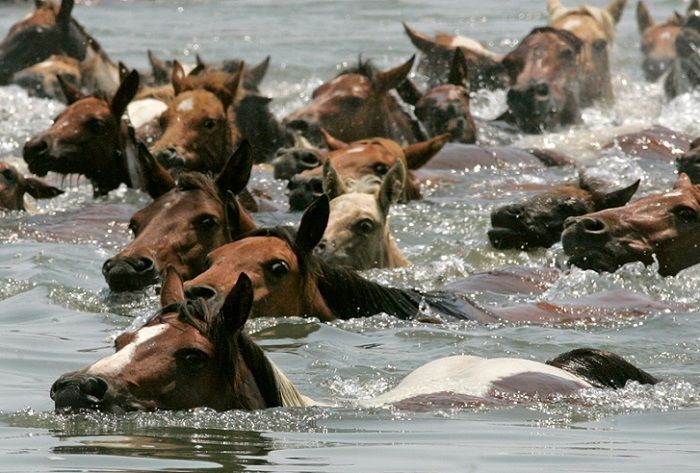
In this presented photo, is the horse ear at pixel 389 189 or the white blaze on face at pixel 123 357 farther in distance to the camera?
the horse ear at pixel 389 189

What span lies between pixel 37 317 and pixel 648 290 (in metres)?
3.55

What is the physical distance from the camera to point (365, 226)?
10672mm

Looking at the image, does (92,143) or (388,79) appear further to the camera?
(388,79)

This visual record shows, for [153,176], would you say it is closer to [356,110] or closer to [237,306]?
[237,306]

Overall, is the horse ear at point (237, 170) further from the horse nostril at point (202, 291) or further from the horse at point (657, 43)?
the horse at point (657, 43)

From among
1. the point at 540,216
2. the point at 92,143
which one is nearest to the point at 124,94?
the point at 92,143

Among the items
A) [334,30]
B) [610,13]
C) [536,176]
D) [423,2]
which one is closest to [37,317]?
[536,176]

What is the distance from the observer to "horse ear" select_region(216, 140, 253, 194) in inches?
393

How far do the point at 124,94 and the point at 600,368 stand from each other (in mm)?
6977

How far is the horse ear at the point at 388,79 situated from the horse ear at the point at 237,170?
7155mm

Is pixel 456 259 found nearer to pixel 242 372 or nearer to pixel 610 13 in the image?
pixel 242 372

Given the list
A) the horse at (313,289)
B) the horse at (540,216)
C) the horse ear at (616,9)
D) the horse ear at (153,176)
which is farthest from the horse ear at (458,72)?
the horse at (313,289)

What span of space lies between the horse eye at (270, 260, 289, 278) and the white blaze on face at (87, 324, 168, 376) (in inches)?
83.0

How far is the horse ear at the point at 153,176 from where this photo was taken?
33.6 ft
